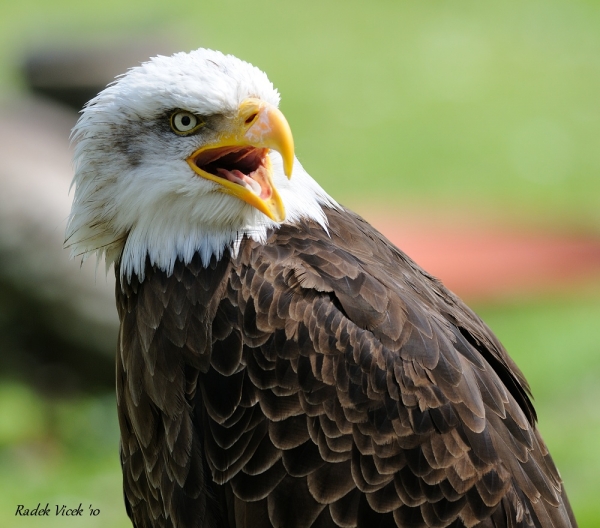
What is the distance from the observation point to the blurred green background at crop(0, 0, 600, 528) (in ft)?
23.4

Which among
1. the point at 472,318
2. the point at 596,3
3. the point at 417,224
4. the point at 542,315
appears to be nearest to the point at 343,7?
the point at 596,3

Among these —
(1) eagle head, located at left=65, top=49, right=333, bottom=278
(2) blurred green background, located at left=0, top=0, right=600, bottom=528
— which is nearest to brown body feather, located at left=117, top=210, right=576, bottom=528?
(1) eagle head, located at left=65, top=49, right=333, bottom=278

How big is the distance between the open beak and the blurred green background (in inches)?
142

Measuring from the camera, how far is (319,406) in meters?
3.43

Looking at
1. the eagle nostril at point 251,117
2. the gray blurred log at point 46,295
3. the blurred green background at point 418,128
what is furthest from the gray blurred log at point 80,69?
the eagle nostril at point 251,117

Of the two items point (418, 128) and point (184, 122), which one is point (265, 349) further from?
point (418, 128)

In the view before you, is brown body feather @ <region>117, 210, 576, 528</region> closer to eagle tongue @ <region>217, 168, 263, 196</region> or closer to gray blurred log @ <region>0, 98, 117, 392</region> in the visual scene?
eagle tongue @ <region>217, 168, 263, 196</region>

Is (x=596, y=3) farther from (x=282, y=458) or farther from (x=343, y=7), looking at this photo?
(x=282, y=458)

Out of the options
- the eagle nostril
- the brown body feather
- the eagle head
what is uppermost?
the eagle nostril

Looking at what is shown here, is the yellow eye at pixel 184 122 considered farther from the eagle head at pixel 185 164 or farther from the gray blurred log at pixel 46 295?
the gray blurred log at pixel 46 295

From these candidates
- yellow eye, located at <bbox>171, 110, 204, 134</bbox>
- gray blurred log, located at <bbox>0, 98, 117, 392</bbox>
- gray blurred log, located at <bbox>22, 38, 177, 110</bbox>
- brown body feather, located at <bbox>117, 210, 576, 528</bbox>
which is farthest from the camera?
gray blurred log, located at <bbox>22, 38, 177, 110</bbox>

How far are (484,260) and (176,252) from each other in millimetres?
7065

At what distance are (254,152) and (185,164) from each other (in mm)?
263

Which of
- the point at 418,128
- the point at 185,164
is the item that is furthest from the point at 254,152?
the point at 418,128
